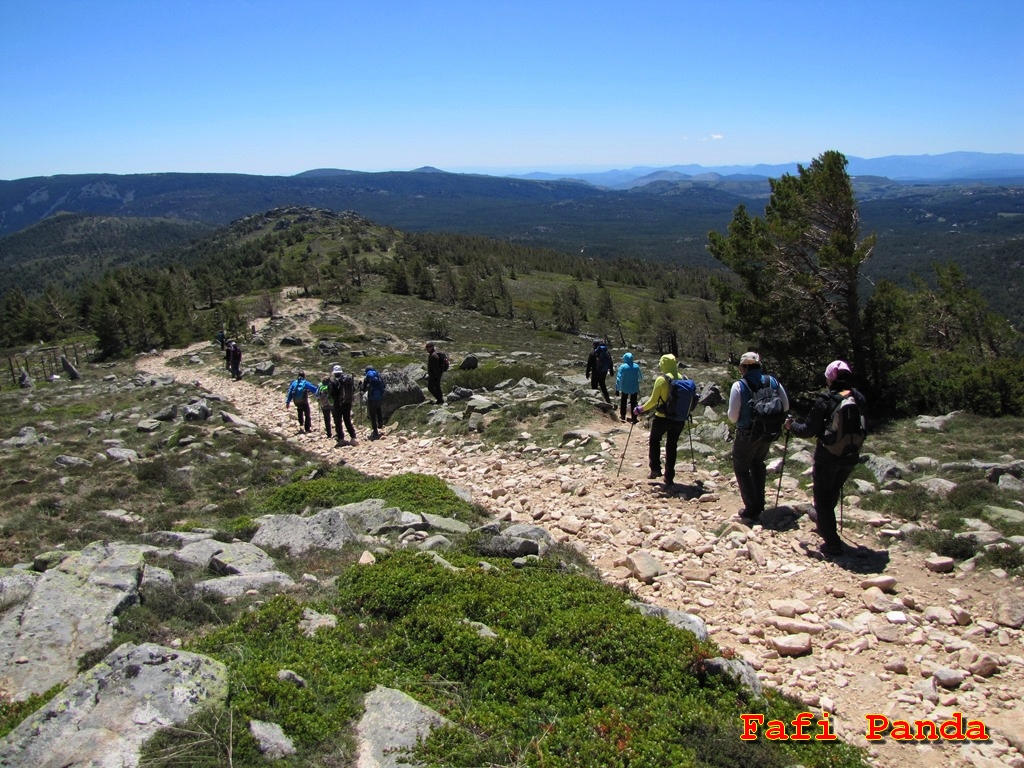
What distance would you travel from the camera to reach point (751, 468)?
30.9 feet

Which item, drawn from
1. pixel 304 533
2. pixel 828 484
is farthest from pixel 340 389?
pixel 828 484

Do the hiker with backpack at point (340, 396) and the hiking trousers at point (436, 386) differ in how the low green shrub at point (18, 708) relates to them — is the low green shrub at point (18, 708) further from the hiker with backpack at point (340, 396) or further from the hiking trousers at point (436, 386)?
the hiking trousers at point (436, 386)

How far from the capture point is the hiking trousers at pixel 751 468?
9117mm

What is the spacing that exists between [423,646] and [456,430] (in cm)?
1153

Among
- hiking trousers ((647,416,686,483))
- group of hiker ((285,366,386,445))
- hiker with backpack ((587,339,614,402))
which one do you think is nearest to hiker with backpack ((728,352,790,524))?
hiking trousers ((647,416,686,483))

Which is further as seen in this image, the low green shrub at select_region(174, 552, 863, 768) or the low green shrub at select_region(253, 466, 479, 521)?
the low green shrub at select_region(253, 466, 479, 521)

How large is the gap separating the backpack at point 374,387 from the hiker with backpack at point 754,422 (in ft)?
38.6

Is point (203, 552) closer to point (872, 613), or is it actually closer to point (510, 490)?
point (510, 490)

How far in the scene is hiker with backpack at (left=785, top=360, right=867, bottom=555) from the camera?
295 inches

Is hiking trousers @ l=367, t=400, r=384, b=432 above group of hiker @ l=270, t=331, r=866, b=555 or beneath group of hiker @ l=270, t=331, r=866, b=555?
beneath

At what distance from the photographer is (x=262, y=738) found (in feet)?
14.0

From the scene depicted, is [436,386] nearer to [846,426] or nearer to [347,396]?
[347,396]

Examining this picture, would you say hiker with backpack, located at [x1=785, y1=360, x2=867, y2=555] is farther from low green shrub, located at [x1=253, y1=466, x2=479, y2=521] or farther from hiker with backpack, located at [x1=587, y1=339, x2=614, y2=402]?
hiker with backpack, located at [x1=587, y1=339, x2=614, y2=402]

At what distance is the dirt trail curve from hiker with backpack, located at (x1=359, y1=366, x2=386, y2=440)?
6374 millimetres
